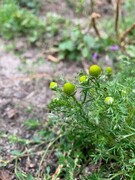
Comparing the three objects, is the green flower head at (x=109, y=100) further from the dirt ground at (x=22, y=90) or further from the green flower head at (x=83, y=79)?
the dirt ground at (x=22, y=90)

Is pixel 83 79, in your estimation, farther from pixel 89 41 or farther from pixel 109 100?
pixel 89 41

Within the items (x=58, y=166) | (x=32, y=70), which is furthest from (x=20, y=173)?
(x=32, y=70)

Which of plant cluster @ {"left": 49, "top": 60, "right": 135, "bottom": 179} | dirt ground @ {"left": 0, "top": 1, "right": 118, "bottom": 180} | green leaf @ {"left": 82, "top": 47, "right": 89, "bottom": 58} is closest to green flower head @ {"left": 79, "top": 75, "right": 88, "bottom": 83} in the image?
plant cluster @ {"left": 49, "top": 60, "right": 135, "bottom": 179}

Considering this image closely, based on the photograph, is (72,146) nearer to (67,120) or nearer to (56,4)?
(67,120)

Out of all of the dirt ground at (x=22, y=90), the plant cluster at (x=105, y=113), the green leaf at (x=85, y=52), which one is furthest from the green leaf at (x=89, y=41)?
the plant cluster at (x=105, y=113)

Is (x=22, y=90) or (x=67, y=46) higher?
(x=67, y=46)

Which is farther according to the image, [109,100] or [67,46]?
[67,46]

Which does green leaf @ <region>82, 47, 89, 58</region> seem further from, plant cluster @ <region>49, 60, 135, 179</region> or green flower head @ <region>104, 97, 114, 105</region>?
green flower head @ <region>104, 97, 114, 105</region>

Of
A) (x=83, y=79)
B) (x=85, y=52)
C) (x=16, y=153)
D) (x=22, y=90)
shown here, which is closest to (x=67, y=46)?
(x=85, y=52)

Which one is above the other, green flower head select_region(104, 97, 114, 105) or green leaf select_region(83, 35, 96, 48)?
green flower head select_region(104, 97, 114, 105)
